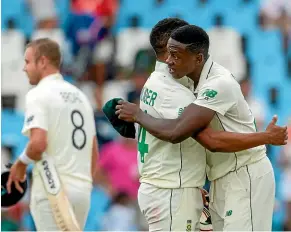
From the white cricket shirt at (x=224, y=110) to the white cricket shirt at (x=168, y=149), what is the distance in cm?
11

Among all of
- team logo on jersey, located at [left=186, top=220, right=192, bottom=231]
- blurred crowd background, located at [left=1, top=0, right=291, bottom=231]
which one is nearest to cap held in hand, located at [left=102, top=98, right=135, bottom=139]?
team logo on jersey, located at [left=186, top=220, right=192, bottom=231]

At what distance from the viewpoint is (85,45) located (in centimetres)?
1436

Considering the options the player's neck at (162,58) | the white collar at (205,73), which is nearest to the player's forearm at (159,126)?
the white collar at (205,73)

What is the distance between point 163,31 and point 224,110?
711 millimetres

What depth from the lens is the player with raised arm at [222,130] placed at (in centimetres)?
608

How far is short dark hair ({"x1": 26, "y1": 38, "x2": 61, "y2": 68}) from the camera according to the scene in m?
7.92

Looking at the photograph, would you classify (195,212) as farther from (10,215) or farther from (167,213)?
(10,215)

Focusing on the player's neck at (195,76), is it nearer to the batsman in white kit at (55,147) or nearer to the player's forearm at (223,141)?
the player's forearm at (223,141)

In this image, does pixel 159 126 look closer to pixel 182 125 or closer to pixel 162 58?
pixel 182 125

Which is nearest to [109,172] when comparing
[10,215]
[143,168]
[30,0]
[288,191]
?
[10,215]

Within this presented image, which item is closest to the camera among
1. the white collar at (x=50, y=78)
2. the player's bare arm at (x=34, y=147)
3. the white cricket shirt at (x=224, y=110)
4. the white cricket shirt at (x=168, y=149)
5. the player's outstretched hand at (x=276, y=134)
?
the player's outstretched hand at (x=276, y=134)

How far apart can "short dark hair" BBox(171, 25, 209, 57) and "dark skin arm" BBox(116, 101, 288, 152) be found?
386mm

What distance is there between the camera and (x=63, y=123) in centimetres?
781

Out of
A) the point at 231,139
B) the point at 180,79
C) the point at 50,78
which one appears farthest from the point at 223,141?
the point at 50,78
